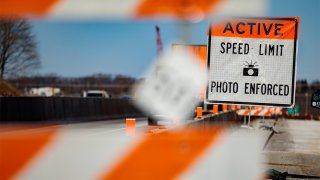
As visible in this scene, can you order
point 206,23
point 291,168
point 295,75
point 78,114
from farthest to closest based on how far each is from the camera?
point 78,114, point 291,168, point 295,75, point 206,23

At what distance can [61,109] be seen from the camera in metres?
25.1

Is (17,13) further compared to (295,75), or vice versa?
(295,75)

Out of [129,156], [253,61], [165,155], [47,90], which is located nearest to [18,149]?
[129,156]

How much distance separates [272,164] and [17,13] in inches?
355

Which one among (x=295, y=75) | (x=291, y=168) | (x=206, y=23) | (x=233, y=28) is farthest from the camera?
(x=291, y=168)

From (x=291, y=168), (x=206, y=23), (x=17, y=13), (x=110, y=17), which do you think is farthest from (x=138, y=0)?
(x=291, y=168)

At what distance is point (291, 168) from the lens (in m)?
10.2

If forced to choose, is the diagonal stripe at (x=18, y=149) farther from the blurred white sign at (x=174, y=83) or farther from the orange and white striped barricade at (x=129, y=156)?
the blurred white sign at (x=174, y=83)

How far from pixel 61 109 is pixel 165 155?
23.3 m

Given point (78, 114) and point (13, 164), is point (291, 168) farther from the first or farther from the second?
point (78, 114)

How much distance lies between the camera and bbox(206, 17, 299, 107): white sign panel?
296cm

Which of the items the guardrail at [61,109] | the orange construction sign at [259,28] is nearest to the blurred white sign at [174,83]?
the orange construction sign at [259,28]

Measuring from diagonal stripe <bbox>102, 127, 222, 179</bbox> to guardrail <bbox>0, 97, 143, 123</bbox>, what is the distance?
11715mm

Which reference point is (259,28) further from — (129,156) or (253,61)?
(129,156)
